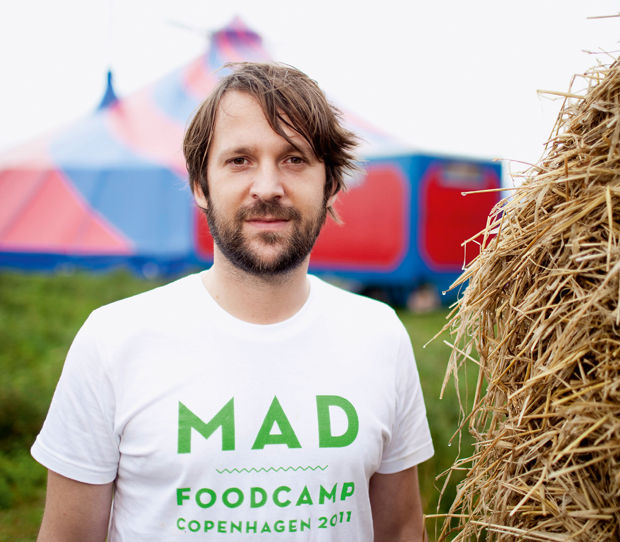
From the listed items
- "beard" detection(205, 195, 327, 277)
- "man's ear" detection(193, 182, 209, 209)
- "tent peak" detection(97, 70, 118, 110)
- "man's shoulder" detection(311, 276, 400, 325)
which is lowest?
"man's shoulder" detection(311, 276, 400, 325)

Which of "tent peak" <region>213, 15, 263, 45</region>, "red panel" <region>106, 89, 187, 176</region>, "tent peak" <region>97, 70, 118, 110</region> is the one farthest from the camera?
"tent peak" <region>213, 15, 263, 45</region>

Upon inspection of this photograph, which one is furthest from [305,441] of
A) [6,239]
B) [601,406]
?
[6,239]

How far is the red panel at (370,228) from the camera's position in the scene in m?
7.37

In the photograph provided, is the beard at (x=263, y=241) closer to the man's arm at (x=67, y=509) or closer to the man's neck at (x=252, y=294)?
the man's neck at (x=252, y=294)

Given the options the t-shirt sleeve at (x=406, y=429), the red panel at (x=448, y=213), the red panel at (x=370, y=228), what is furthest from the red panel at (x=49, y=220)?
the t-shirt sleeve at (x=406, y=429)

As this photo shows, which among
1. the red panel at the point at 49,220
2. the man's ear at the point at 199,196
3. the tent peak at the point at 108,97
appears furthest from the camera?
the tent peak at the point at 108,97

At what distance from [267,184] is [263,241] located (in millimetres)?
161

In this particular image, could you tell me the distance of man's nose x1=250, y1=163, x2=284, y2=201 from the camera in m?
1.45

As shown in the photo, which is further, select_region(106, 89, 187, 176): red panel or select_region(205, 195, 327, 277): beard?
select_region(106, 89, 187, 176): red panel

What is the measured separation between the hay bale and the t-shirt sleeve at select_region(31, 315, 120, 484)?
2.99 ft

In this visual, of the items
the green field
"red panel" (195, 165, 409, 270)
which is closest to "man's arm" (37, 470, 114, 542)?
the green field

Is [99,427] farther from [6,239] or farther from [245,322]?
[6,239]

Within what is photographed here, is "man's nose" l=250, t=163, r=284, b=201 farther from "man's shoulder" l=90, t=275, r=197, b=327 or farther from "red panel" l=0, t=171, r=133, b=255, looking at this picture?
"red panel" l=0, t=171, r=133, b=255

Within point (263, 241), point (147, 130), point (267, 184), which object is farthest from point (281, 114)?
point (147, 130)
